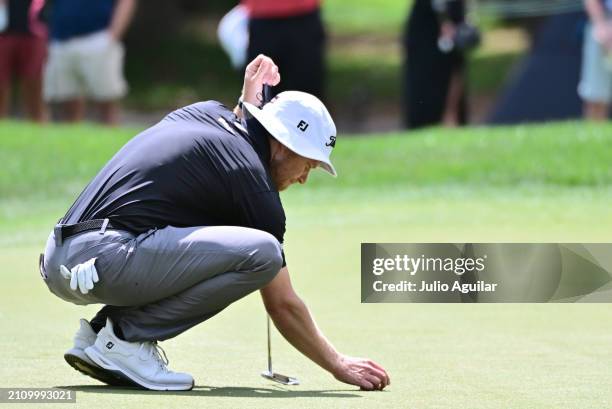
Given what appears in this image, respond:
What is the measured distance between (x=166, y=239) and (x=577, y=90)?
13.7 meters

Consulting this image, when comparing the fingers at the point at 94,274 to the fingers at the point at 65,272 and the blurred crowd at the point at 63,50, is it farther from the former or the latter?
the blurred crowd at the point at 63,50

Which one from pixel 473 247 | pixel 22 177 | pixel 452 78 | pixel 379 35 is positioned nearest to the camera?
pixel 473 247

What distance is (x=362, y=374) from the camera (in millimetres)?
5910

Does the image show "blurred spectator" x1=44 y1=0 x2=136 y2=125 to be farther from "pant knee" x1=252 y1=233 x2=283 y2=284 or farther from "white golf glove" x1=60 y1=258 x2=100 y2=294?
"pant knee" x1=252 y1=233 x2=283 y2=284

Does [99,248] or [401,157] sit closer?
[99,248]

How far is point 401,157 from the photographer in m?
15.2

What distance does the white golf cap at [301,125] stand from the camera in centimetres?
588

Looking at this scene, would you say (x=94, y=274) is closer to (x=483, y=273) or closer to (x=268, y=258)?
(x=268, y=258)

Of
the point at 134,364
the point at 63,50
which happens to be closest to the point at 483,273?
the point at 134,364

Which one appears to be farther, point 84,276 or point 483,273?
point 483,273

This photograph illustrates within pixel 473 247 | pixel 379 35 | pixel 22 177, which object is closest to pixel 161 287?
pixel 473 247

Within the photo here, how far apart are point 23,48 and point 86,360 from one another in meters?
12.5

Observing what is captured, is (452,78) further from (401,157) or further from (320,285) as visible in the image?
(320,285)

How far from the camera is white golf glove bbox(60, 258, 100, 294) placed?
5.79 metres
